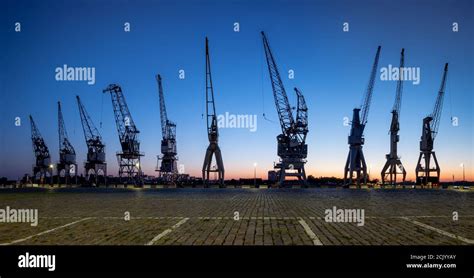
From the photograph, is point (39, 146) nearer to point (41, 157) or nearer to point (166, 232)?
point (41, 157)

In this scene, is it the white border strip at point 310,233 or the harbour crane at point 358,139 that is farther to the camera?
the harbour crane at point 358,139

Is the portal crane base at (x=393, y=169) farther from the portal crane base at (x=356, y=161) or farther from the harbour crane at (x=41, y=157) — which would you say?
the harbour crane at (x=41, y=157)

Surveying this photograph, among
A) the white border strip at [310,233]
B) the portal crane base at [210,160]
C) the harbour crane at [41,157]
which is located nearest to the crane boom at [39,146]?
the harbour crane at [41,157]

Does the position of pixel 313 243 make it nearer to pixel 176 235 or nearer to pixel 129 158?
pixel 176 235

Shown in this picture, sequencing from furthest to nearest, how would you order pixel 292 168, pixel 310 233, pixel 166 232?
1. pixel 292 168
2. pixel 166 232
3. pixel 310 233

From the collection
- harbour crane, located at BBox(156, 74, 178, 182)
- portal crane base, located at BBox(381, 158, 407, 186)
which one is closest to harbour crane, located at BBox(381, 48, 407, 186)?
portal crane base, located at BBox(381, 158, 407, 186)

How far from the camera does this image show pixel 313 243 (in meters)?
9.17

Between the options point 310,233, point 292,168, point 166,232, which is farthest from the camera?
point 292,168

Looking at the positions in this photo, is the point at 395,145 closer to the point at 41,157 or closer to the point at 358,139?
the point at 358,139

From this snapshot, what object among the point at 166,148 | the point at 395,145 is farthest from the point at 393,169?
the point at 166,148

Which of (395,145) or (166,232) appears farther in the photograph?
(395,145)
